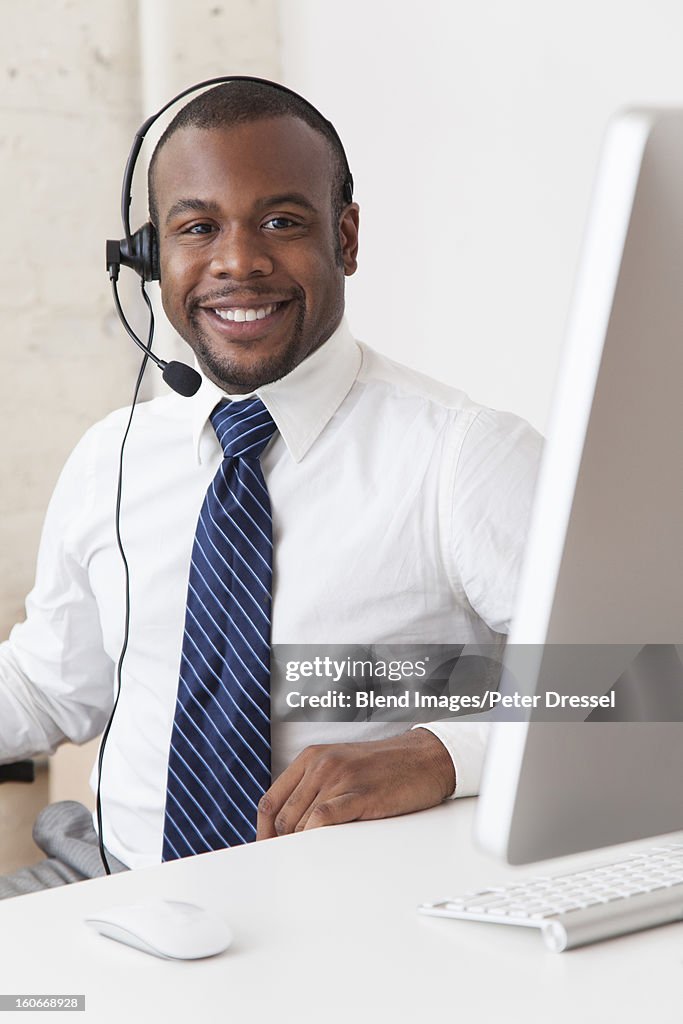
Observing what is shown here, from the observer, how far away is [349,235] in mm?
1518

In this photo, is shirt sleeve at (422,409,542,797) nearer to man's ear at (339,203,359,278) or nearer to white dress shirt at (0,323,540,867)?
white dress shirt at (0,323,540,867)

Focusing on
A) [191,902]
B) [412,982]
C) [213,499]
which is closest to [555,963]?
[412,982]

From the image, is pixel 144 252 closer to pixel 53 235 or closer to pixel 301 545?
pixel 301 545

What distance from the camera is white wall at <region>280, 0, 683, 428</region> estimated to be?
1854 mm

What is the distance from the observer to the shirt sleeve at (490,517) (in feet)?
4.25

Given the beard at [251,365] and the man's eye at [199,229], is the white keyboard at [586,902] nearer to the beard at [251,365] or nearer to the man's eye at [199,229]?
the beard at [251,365]

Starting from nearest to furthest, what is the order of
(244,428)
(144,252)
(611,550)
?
1. (611,550)
2. (244,428)
3. (144,252)

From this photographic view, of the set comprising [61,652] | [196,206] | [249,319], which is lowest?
[61,652]

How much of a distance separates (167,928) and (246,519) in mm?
656

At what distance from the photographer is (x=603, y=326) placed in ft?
1.59

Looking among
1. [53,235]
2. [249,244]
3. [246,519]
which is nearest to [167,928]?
[246,519]

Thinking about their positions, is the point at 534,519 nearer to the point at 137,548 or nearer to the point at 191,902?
the point at 191,902

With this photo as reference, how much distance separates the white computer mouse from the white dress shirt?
21.7 inches

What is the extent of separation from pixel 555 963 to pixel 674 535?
0.86 feet
